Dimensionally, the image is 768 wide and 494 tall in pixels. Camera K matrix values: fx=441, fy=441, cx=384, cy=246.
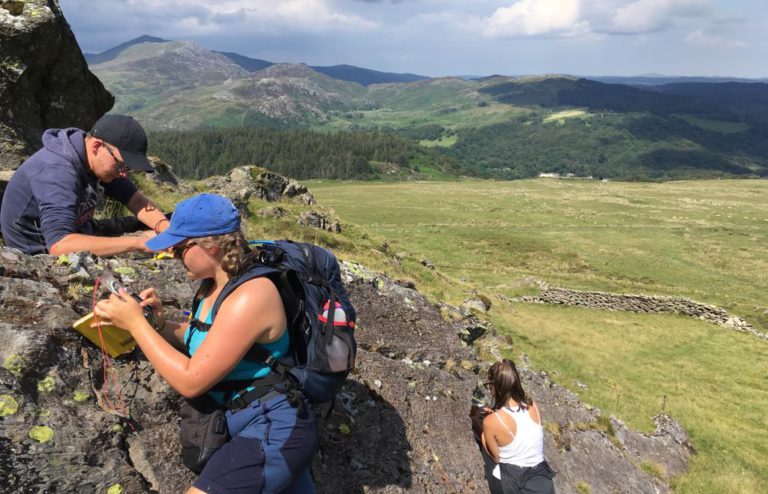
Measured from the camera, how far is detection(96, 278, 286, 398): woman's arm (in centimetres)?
350

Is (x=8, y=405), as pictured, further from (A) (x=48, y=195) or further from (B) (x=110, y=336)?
(A) (x=48, y=195)

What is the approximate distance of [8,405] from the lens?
3.95m

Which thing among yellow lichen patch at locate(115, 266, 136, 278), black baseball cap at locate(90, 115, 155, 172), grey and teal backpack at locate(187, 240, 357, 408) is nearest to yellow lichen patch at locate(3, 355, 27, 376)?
grey and teal backpack at locate(187, 240, 357, 408)

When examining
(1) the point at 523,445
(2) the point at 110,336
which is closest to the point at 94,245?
(2) the point at 110,336

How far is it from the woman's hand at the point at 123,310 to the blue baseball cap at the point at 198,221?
0.53 meters

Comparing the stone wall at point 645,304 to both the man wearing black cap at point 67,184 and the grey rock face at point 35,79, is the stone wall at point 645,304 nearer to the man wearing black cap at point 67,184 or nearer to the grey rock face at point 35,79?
the grey rock face at point 35,79

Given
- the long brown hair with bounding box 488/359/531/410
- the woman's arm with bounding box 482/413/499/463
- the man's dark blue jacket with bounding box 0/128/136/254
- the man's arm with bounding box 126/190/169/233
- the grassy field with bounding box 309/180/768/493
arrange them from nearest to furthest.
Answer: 1. the man's dark blue jacket with bounding box 0/128/136/254
2. the woman's arm with bounding box 482/413/499/463
3. the long brown hair with bounding box 488/359/531/410
4. the man's arm with bounding box 126/190/169/233
5. the grassy field with bounding box 309/180/768/493

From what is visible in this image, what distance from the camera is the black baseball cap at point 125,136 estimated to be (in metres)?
6.05

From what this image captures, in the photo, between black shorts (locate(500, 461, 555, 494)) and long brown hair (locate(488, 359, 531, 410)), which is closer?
black shorts (locate(500, 461, 555, 494))

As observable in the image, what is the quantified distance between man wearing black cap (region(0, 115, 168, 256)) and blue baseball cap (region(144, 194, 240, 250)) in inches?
97.0

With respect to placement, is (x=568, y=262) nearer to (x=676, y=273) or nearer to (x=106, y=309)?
(x=676, y=273)

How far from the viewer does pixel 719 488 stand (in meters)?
13.4

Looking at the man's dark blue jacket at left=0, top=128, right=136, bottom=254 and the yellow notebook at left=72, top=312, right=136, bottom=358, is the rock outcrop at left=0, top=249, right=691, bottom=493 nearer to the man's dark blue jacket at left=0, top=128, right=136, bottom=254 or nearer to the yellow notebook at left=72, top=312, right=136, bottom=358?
the yellow notebook at left=72, top=312, right=136, bottom=358

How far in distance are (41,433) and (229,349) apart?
2.15m
